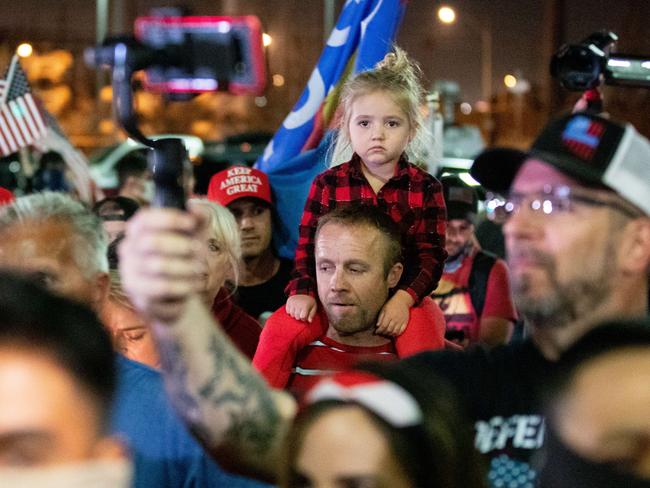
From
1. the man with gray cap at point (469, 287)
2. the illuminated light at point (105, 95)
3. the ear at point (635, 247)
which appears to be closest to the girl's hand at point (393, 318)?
the ear at point (635, 247)

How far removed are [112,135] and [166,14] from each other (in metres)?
35.2

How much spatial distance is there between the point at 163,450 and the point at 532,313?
112 cm

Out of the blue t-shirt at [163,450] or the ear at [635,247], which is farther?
the blue t-shirt at [163,450]

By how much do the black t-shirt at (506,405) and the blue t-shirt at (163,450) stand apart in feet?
2.51

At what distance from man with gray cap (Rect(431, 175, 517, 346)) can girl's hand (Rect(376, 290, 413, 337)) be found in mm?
2448

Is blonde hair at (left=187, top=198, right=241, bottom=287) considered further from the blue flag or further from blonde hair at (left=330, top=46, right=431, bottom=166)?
the blue flag

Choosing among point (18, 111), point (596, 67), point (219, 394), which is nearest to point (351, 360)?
point (219, 394)

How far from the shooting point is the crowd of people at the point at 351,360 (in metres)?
2.03

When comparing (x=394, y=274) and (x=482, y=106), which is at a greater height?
(x=394, y=274)

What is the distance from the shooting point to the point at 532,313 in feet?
8.84

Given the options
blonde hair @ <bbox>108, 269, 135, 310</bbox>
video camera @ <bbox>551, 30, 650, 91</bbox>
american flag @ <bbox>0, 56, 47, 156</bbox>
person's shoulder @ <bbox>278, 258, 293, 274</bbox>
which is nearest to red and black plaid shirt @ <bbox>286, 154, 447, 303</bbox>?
blonde hair @ <bbox>108, 269, 135, 310</bbox>

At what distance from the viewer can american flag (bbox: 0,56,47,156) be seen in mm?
8133

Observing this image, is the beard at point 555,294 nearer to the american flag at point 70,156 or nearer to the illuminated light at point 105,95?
the american flag at point 70,156

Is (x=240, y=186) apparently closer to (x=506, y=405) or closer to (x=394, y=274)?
(x=394, y=274)
